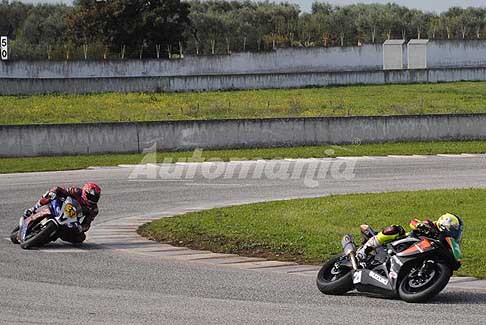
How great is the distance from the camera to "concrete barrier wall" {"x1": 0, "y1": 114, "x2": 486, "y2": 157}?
32344mm

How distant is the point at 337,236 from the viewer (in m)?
15.1

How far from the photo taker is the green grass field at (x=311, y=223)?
1432cm

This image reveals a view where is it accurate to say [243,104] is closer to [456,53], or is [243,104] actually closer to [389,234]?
[456,53]

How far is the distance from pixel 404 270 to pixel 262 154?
68.6 ft

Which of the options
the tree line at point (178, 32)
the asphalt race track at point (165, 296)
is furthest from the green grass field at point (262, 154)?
Result: the tree line at point (178, 32)

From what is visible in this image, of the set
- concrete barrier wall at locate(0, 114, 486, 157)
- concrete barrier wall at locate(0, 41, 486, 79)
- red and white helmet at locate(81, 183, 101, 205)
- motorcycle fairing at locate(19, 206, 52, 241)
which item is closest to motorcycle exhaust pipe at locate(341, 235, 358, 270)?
red and white helmet at locate(81, 183, 101, 205)

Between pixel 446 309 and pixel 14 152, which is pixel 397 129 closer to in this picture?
pixel 14 152

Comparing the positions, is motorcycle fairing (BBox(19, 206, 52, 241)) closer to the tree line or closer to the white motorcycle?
the white motorcycle

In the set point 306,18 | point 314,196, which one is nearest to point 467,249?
point 314,196

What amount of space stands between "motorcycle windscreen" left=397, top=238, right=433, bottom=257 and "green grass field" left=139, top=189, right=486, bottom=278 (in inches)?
66.2

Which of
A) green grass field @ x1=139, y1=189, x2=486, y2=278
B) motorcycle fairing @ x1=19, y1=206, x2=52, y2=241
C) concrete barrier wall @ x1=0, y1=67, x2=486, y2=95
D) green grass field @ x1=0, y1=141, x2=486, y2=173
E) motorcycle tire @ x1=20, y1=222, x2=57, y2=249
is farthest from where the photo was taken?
concrete barrier wall @ x1=0, y1=67, x2=486, y2=95

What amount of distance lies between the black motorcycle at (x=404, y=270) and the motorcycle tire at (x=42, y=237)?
16.7ft

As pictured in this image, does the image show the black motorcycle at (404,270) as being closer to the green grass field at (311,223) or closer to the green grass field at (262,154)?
the green grass field at (311,223)

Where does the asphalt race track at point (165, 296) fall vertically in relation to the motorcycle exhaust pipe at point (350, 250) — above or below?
below
